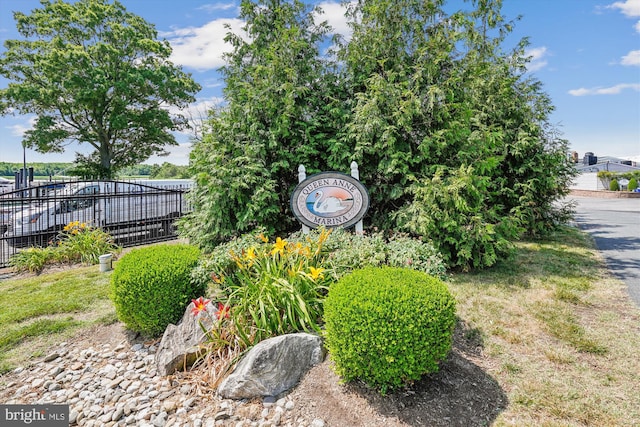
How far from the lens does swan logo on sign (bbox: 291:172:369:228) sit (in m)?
4.90

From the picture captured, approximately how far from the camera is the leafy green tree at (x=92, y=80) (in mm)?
16203

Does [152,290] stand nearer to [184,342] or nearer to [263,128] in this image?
[184,342]

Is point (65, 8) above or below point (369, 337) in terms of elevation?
above

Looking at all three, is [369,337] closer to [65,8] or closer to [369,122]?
[369,122]

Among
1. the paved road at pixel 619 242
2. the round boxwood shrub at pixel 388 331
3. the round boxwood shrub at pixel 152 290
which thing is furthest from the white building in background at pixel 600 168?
the round boxwood shrub at pixel 152 290

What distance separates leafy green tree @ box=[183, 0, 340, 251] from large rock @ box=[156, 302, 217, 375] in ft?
7.26

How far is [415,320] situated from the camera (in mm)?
2158

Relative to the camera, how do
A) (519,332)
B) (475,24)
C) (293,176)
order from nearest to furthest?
(519,332), (293,176), (475,24)

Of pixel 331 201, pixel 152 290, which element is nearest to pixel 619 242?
pixel 331 201

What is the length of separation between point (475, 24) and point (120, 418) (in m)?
10.3

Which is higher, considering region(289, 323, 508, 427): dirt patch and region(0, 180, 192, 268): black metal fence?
region(0, 180, 192, 268): black metal fence

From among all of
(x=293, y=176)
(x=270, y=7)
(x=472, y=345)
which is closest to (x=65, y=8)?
(x=270, y=7)

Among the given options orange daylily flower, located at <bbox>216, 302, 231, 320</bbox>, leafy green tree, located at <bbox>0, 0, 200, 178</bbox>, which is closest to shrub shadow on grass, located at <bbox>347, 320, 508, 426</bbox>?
orange daylily flower, located at <bbox>216, 302, 231, 320</bbox>

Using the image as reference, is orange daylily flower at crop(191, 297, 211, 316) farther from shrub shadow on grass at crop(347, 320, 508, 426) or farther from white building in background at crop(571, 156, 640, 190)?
white building in background at crop(571, 156, 640, 190)
